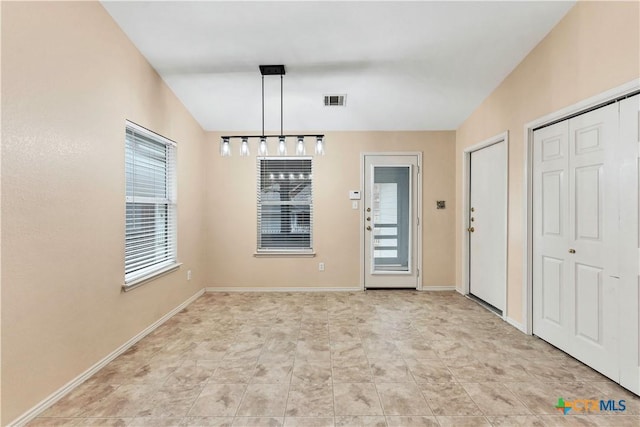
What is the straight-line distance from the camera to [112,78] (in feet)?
8.23

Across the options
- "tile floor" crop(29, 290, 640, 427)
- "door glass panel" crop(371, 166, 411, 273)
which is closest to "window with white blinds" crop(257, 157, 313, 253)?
"door glass panel" crop(371, 166, 411, 273)

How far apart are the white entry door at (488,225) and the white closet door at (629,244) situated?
1257mm

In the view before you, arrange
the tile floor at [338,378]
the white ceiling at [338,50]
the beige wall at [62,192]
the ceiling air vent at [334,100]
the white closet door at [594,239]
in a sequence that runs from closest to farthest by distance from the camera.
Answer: the beige wall at [62,192] < the tile floor at [338,378] < the white closet door at [594,239] < the white ceiling at [338,50] < the ceiling air vent at [334,100]

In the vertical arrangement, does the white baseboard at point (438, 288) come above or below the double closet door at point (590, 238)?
below

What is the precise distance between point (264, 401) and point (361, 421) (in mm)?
641

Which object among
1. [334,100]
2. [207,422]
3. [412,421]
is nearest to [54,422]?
[207,422]

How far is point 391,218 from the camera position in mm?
4613

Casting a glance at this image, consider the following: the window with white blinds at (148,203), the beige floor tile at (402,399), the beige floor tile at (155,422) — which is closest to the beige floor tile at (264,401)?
the beige floor tile at (155,422)

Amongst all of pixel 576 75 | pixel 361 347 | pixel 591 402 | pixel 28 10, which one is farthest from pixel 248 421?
pixel 576 75

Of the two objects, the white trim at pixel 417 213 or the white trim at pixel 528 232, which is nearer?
the white trim at pixel 528 232

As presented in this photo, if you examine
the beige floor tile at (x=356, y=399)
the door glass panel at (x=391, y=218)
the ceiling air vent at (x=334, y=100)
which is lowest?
the beige floor tile at (x=356, y=399)

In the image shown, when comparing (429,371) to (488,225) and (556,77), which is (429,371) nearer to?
(488,225)

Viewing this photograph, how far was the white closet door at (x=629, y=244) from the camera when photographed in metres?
2.01

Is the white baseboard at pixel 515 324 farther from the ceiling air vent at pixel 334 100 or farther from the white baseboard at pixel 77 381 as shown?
the white baseboard at pixel 77 381
